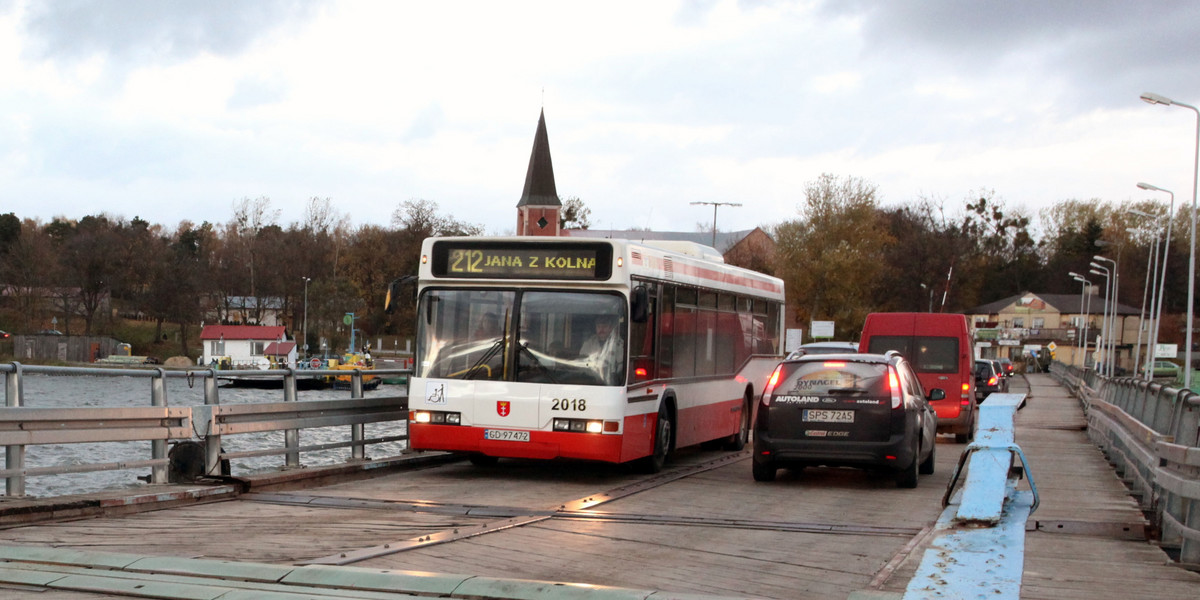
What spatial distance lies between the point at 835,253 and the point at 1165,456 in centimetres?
8233

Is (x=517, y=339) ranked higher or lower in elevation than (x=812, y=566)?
higher

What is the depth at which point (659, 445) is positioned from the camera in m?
15.2

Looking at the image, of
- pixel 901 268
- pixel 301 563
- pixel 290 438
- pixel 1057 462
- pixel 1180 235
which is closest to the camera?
pixel 301 563

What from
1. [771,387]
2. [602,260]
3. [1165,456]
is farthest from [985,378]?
[1165,456]

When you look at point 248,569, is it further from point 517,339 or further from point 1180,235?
point 1180,235

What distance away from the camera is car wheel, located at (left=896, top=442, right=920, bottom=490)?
45.7 ft

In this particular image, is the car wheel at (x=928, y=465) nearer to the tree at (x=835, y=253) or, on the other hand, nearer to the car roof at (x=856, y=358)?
the car roof at (x=856, y=358)

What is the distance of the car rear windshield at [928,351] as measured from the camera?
23250 mm

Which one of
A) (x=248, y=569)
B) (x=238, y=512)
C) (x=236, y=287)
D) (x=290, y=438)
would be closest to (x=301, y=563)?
(x=248, y=569)

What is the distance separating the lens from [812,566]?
328 inches

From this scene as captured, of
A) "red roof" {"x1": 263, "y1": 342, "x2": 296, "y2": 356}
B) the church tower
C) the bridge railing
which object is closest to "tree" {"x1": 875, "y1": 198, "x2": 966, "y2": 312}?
the church tower

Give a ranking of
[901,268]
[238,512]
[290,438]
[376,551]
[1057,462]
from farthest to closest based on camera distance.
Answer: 1. [901,268]
2. [1057,462]
3. [290,438]
4. [238,512]
5. [376,551]

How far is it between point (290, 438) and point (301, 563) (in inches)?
256

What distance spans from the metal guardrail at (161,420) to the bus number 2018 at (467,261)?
6.31 feet
